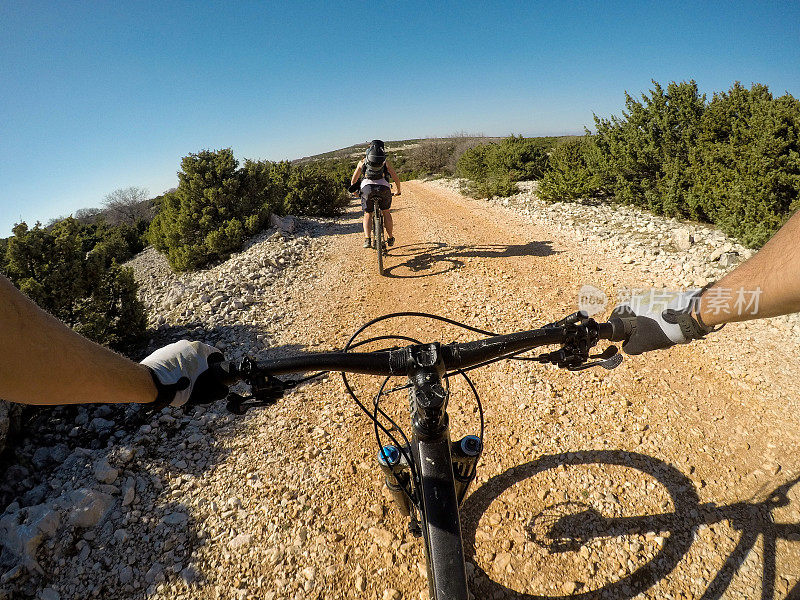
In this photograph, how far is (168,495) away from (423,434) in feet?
9.29

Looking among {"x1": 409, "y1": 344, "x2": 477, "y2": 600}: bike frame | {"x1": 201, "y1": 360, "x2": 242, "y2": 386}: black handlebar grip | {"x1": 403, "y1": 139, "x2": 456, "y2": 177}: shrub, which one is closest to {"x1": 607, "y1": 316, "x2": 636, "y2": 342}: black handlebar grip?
{"x1": 409, "y1": 344, "x2": 477, "y2": 600}: bike frame

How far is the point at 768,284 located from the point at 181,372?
7.45 feet

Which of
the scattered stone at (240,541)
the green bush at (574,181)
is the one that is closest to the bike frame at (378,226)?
the scattered stone at (240,541)

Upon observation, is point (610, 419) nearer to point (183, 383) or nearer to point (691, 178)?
point (183, 383)

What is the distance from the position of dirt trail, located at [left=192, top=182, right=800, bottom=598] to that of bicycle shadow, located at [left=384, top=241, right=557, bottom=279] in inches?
95.0

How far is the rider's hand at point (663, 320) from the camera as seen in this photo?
164cm

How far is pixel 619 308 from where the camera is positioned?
1.89 metres

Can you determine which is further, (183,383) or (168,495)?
(168,495)

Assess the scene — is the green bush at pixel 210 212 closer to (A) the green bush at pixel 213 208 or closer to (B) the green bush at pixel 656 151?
(A) the green bush at pixel 213 208

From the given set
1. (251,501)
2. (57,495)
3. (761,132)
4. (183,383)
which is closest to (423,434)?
(183,383)

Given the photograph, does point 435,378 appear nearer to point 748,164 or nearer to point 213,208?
point 748,164

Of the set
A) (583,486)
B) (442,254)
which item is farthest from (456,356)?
(442,254)

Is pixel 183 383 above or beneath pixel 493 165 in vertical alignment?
beneath

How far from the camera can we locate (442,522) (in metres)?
1.46
